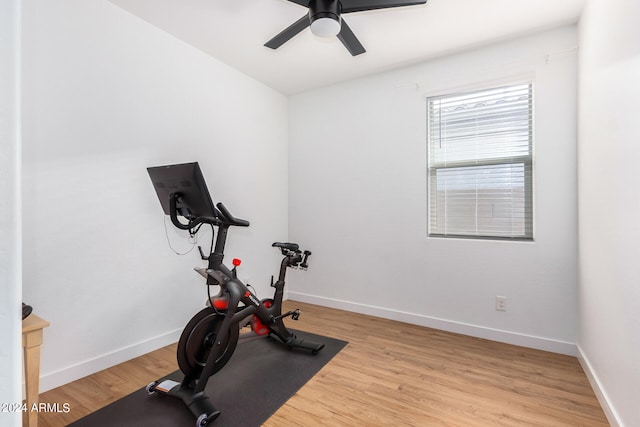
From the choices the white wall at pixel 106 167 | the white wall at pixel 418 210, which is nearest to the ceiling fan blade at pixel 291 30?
the white wall at pixel 106 167

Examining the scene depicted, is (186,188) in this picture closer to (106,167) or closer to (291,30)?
(106,167)

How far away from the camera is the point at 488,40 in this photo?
2.74m

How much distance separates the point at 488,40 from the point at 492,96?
0.48 meters

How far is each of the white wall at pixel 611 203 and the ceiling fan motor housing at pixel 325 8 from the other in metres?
1.46

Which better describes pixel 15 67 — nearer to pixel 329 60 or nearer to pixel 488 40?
pixel 329 60

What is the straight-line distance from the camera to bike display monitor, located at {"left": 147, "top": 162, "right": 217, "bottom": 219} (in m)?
1.71

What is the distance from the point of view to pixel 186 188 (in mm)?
1785

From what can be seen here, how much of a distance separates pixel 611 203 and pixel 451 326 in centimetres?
173

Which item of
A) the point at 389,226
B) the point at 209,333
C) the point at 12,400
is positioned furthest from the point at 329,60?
the point at 12,400

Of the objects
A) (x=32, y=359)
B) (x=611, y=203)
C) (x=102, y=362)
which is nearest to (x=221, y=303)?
(x=32, y=359)

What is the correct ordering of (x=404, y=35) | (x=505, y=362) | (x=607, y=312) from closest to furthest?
(x=607, y=312) → (x=505, y=362) → (x=404, y=35)

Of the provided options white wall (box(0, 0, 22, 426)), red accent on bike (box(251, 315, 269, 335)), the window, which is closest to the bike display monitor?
red accent on bike (box(251, 315, 269, 335))

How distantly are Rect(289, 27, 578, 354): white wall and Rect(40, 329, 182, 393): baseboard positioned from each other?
1.69 metres

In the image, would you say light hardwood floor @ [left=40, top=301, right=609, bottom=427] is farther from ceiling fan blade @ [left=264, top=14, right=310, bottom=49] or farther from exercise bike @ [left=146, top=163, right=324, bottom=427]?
ceiling fan blade @ [left=264, top=14, right=310, bottom=49]
